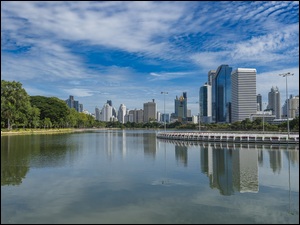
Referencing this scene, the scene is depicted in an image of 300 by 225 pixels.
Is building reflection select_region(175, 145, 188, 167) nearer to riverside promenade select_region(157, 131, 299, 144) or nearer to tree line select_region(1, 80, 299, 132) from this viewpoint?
riverside promenade select_region(157, 131, 299, 144)

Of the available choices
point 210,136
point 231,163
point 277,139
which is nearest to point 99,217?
point 231,163

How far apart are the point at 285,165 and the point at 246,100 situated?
17184 centimetres

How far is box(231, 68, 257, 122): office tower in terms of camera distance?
6988 inches

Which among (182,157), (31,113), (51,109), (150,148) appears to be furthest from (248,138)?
(51,109)

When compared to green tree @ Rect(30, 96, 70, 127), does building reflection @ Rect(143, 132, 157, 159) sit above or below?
below

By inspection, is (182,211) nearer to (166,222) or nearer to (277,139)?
(166,222)

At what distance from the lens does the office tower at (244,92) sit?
178m

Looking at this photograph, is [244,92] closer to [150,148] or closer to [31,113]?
[31,113]

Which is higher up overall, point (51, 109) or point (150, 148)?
point (51, 109)

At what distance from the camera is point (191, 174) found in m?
18.5

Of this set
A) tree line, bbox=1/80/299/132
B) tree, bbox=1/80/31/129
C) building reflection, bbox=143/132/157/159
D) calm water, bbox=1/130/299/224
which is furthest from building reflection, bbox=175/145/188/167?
tree, bbox=1/80/31/129

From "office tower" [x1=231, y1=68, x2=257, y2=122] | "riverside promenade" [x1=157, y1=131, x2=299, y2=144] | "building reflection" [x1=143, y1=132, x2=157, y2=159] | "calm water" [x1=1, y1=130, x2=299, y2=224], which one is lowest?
"building reflection" [x1=143, y1=132, x2=157, y2=159]

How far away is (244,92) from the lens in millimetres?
184250

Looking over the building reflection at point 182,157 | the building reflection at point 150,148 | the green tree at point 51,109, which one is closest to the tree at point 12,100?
the green tree at point 51,109
